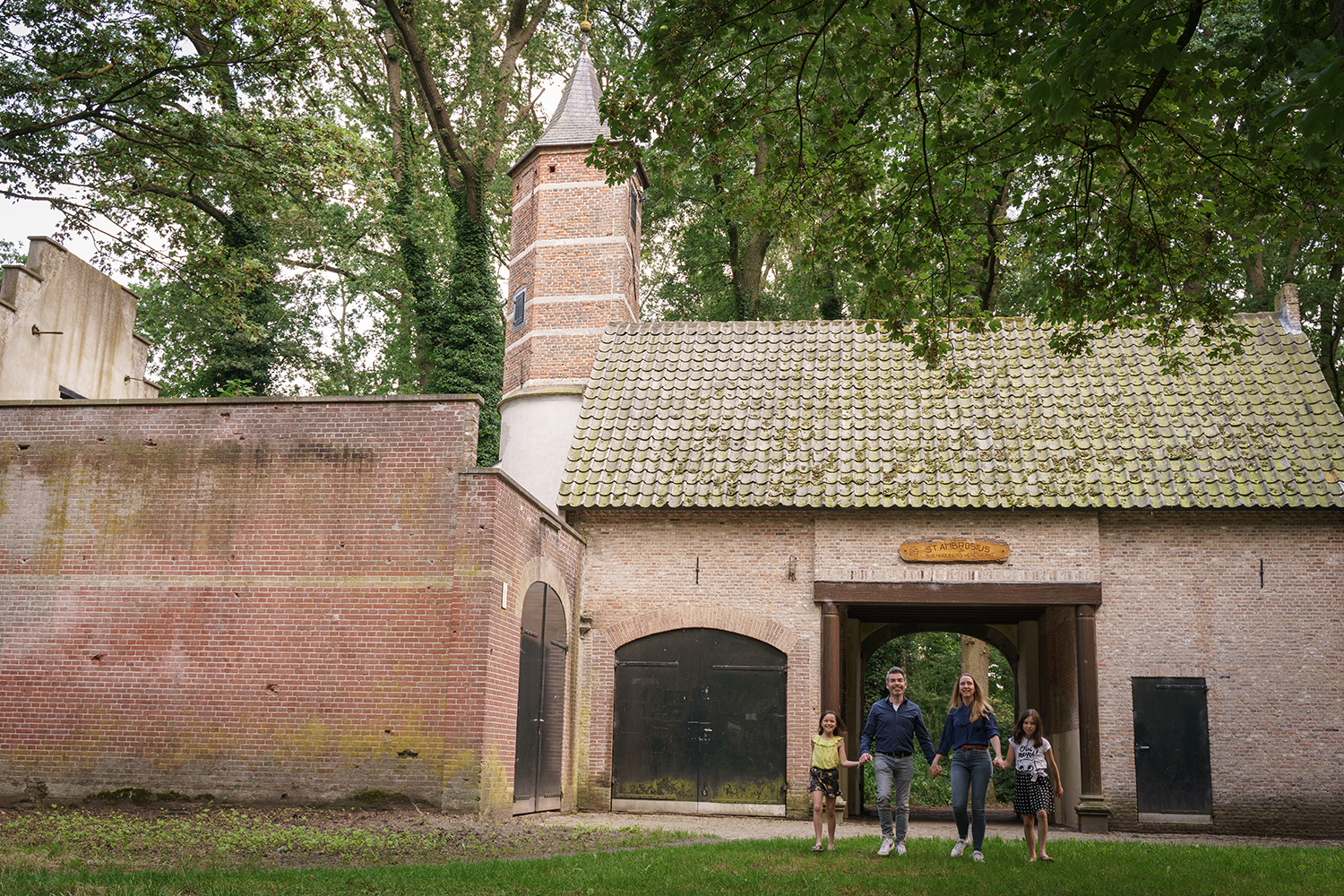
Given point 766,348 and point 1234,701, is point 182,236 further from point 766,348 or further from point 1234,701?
point 1234,701

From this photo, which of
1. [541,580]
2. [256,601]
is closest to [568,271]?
[541,580]

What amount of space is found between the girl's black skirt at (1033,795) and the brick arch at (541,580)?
5.93 metres

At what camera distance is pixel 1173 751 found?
15.3m

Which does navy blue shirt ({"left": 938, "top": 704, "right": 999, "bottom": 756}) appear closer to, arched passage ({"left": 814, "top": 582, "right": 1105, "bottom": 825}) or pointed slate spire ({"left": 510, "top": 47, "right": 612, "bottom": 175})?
arched passage ({"left": 814, "top": 582, "right": 1105, "bottom": 825})

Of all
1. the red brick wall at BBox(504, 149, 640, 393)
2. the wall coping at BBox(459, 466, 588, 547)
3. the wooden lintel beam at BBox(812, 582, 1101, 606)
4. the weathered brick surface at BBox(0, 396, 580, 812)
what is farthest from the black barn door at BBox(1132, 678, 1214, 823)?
the red brick wall at BBox(504, 149, 640, 393)

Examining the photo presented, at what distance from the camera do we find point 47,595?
12.6 m

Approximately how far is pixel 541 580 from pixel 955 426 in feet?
23.5

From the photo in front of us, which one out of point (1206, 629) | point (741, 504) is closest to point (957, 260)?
point (741, 504)

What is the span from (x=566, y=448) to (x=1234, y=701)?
10.9 meters

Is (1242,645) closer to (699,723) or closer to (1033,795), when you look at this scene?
(1033,795)

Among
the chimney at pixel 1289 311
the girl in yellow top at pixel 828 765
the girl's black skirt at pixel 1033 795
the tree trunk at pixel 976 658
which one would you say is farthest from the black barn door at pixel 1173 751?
the tree trunk at pixel 976 658

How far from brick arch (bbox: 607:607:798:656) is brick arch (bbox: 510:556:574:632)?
841 millimetres

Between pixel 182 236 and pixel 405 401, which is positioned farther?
pixel 182 236

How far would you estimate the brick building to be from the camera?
12141mm
